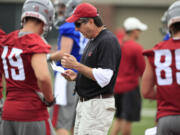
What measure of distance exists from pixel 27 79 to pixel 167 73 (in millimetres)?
1355

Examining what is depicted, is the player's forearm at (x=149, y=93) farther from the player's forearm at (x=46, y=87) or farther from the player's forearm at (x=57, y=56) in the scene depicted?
the player's forearm at (x=57, y=56)

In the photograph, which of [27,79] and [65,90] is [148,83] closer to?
[27,79]

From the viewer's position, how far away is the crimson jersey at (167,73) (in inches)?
153

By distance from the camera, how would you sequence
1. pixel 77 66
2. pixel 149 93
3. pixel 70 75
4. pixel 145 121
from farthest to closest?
pixel 145 121 < pixel 70 75 < pixel 77 66 < pixel 149 93

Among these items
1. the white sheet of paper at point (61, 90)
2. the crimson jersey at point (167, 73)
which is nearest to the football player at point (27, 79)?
the crimson jersey at point (167, 73)

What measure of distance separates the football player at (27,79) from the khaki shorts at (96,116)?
421 millimetres

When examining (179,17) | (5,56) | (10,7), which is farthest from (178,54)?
(10,7)

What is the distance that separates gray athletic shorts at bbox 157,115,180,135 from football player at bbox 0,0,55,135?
3.75 ft

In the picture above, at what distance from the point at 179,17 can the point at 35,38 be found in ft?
4.57

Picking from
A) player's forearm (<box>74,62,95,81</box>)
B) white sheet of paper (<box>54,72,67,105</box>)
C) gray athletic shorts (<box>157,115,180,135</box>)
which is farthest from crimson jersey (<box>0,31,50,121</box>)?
white sheet of paper (<box>54,72,67,105</box>)

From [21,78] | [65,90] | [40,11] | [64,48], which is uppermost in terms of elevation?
[40,11]

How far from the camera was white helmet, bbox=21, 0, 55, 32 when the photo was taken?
14.1ft

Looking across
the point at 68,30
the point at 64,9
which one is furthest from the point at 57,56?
the point at 64,9

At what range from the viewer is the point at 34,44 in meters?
4.05
